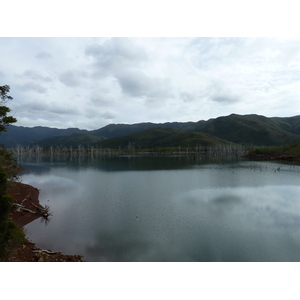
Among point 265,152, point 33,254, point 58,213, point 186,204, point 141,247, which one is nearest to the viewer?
point 33,254

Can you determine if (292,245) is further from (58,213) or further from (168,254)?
(58,213)

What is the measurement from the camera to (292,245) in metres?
15.2

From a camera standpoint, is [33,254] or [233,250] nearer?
[33,254]

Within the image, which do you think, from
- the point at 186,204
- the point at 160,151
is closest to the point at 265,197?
the point at 186,204

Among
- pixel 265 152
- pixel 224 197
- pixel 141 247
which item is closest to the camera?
pixel 141 247

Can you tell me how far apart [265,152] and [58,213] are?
13027 cm

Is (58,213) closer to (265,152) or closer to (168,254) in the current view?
(168,254)

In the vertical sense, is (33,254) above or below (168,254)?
above

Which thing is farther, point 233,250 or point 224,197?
point 224,197

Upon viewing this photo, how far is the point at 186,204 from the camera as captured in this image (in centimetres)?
2542

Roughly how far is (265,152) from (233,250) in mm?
127098

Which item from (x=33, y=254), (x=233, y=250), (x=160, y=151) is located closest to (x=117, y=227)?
(x=33, y=254)

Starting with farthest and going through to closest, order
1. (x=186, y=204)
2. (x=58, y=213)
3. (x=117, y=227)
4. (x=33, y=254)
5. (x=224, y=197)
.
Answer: (x=224, y=197), (x=186, y=204), (x=58, y=213), (x=117, y=227), (x=33, y=254)

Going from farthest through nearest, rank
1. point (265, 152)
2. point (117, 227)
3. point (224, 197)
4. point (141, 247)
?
1. point (265, 152)
2. point (224, 197)
3. point (117, 227)
4. point (141, 247)
